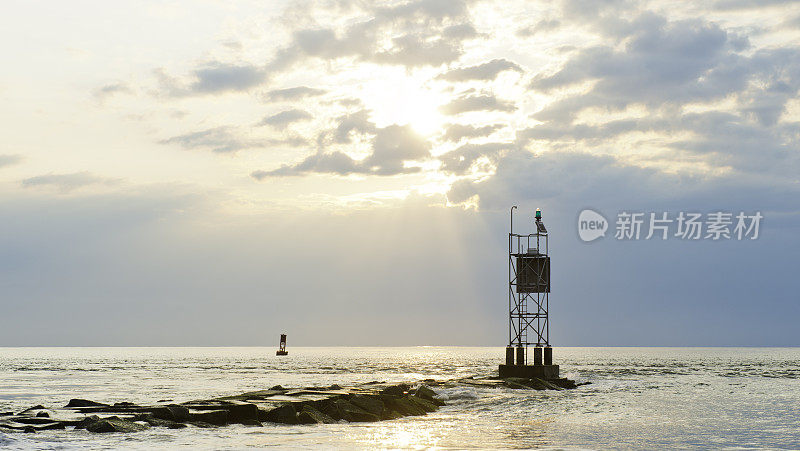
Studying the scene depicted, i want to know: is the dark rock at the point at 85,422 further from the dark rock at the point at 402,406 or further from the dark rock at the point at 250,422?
the dark rock at the point at 402,406

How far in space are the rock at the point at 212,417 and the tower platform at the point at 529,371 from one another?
110 ft

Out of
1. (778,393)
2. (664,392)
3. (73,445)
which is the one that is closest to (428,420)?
(73,445)

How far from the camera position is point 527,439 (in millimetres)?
28047

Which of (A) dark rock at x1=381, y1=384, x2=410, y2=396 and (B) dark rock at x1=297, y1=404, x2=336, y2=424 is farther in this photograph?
(A) dark rock at x1=381, y1=384, x2=410, y2=396

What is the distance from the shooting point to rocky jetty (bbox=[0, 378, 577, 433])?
1100 inches

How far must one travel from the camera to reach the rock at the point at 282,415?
31625mm

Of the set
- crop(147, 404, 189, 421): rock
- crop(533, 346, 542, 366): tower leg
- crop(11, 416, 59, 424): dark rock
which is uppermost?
crop(533, 346, 542, 366): tower leg

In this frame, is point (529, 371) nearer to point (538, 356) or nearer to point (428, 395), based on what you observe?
point (538, 356)

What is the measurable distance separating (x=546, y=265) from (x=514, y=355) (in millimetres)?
10238

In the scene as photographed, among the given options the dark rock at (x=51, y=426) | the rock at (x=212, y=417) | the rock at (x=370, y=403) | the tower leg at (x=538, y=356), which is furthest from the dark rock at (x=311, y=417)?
the tower leg at (x=538, y=356)

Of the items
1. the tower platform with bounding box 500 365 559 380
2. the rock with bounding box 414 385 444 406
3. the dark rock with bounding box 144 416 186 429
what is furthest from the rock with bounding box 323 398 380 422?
the tower platform with bounding box 500 365 559 380

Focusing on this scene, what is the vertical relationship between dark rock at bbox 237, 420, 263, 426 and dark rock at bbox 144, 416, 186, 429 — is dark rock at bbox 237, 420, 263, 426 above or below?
below

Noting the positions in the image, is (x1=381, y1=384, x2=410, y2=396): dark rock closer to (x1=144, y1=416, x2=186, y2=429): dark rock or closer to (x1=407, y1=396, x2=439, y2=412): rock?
(x1=407, y1=396, x2=439, y2=412): rock

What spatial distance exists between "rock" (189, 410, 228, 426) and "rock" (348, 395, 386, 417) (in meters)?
7.48
